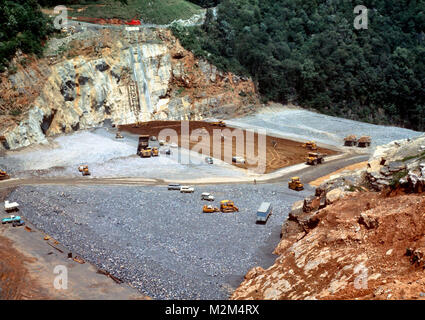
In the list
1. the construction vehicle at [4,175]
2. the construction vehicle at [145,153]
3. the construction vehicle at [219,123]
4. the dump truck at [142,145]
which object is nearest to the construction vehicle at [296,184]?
the construction vehicle at [145,153]

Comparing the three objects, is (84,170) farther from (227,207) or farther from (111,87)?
(111,87)

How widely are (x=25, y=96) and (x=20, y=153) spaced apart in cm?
637

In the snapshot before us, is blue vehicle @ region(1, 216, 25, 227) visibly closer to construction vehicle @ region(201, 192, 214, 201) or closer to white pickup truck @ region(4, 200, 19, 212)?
white pickup truck @ region(4, 200, 19, 212)

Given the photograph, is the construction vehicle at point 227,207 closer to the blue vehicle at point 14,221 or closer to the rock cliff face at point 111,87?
the blue vehicle at point 14,221

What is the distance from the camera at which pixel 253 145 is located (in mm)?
46500

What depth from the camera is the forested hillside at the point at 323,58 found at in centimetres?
6397

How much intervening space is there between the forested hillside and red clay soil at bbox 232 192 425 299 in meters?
43.2

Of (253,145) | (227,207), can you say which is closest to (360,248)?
(227,207)

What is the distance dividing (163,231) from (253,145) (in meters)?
23.0

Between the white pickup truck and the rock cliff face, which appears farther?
the rock cliff face

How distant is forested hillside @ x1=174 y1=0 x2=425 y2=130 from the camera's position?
63969 mm

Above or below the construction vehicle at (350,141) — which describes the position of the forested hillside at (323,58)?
above

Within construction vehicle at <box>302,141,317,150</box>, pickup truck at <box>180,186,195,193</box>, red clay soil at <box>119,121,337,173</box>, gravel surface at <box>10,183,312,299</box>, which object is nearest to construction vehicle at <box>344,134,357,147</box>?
red clay soil at <box>119,121,337,173</box>

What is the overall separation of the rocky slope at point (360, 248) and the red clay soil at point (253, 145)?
1864 cm
